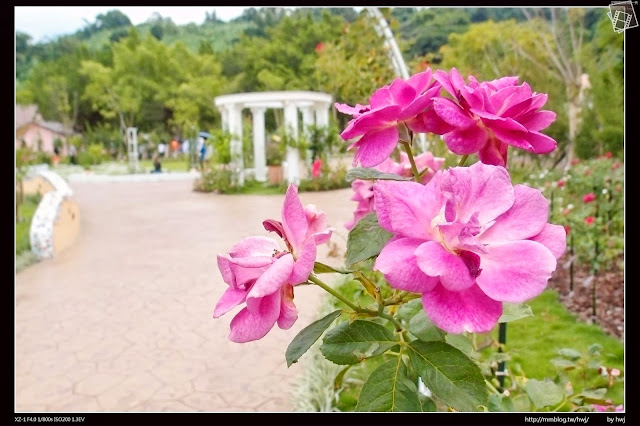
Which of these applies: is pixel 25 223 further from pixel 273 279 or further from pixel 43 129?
pixel 43 129

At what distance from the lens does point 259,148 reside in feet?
20.2

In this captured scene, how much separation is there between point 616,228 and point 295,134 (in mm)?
3889

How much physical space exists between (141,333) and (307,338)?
2.13 meters

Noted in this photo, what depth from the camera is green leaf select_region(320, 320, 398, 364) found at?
0.36 meters

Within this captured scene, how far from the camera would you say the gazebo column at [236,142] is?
5.93 m

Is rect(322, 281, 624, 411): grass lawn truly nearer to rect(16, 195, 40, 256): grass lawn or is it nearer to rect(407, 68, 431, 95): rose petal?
rect(407, 68, 431, 95): rose petal

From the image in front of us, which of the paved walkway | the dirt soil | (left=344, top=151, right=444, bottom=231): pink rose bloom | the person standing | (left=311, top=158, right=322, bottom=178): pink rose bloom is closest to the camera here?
(left=344, top=151, right=444, bottom=231): pink rose bloom

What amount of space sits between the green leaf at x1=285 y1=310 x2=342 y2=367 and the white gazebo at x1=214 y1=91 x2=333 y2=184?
5.11 m

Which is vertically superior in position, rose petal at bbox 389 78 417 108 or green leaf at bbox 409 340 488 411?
rose petal at bbox 389 78 417 108

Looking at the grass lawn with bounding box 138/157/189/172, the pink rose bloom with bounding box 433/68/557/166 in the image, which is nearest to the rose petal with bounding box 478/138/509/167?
the pink rose bloom with bounding box 433/68/557/166

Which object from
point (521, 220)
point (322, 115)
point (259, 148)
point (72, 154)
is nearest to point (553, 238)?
point (521, 220)

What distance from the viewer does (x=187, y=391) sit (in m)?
1.78
